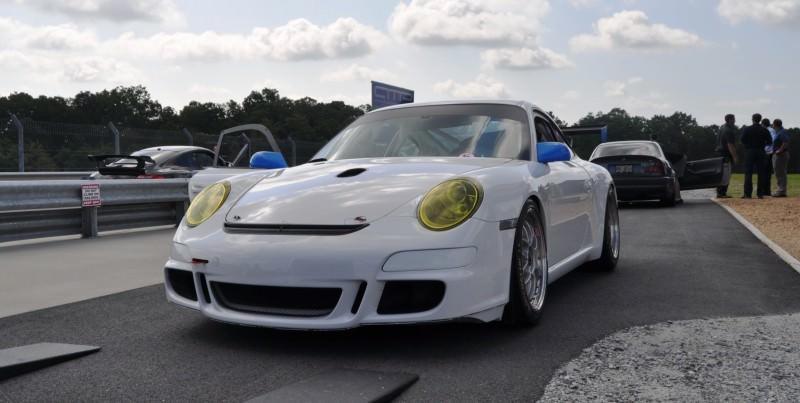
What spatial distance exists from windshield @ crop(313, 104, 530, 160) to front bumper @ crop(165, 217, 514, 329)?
113cm

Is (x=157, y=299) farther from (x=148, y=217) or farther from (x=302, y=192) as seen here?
(x=148, y=217)

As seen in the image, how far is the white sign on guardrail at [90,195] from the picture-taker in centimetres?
895

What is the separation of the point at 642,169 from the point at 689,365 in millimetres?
11778

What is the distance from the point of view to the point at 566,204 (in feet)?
16.6

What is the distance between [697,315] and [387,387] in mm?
2345

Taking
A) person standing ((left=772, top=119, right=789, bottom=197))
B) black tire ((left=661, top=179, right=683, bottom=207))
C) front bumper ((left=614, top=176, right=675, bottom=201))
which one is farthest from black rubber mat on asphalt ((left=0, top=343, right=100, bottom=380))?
person standing ((left=772, top=119, right=789, bottom=197))

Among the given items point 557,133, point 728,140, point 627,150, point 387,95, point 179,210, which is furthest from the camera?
point 387,95

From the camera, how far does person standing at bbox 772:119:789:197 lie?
17.6m

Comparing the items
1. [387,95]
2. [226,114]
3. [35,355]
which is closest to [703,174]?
[387,95]

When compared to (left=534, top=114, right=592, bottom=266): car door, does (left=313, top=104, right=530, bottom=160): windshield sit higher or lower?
higher

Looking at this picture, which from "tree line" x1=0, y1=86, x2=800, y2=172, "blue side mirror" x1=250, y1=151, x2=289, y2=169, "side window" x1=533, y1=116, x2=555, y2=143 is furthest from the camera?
"tree line" x1=0, y1=86, x2=800, y2=172

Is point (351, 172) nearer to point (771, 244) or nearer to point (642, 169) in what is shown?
point (771, 244)

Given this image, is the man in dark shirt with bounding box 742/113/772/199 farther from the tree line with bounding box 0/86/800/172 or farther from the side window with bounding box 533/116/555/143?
the tree line with bounding box 0/86/800/172

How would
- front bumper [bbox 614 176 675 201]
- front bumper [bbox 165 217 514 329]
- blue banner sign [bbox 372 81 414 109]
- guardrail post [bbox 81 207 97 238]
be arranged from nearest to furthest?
1. front bumper [bbox 165 217 514 329]
2. guardrail post [bbox 81 207 97 238]
3. front bumper [bbox 614 176 675 201]
4. blue banner sign [bbox 372 81 414 109]
